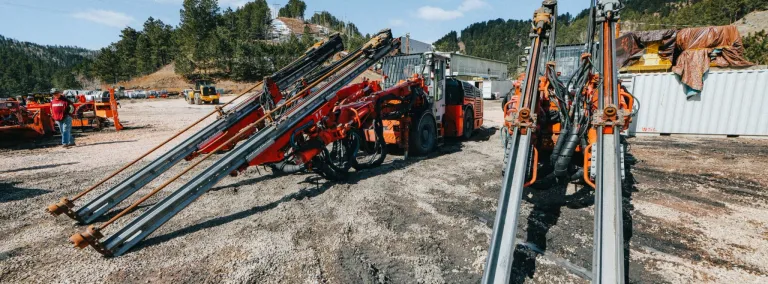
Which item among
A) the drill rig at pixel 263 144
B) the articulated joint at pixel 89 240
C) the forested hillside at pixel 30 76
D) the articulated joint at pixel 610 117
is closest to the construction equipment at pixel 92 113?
the drill rig at pixel 263 144

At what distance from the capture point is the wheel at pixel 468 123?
10.1 meters

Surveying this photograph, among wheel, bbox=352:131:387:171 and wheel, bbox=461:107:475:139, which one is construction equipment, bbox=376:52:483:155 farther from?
wheel, bbox=352:131:387:171

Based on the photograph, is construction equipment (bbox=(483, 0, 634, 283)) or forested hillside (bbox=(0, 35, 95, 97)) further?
forested hillside (bbox=(0, 35, 95, 97))

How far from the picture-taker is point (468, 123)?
10.2 m

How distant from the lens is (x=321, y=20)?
431 ft

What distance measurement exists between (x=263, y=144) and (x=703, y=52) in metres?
12.2

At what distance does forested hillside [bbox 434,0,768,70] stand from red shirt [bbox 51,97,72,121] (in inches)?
538

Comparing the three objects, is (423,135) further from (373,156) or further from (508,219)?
(508,219)

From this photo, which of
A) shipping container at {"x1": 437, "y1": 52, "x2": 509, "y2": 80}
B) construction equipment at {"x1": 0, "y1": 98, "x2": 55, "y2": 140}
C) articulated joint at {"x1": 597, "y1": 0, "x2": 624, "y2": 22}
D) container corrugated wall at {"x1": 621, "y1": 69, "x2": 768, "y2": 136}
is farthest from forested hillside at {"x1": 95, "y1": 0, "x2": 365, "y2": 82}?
articulated joint at {"x1": 597, "y1": 0, "x2": 624, "y2": 22}

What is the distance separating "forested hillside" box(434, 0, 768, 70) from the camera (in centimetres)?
5882

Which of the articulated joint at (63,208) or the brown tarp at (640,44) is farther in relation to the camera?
the brown tarp at (640,44)

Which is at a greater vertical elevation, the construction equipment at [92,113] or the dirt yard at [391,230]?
the construction equipment at [92,113]

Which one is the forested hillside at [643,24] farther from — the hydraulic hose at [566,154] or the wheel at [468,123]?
the wheel at [468,123]

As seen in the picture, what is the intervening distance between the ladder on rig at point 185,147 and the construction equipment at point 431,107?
6.42ft
